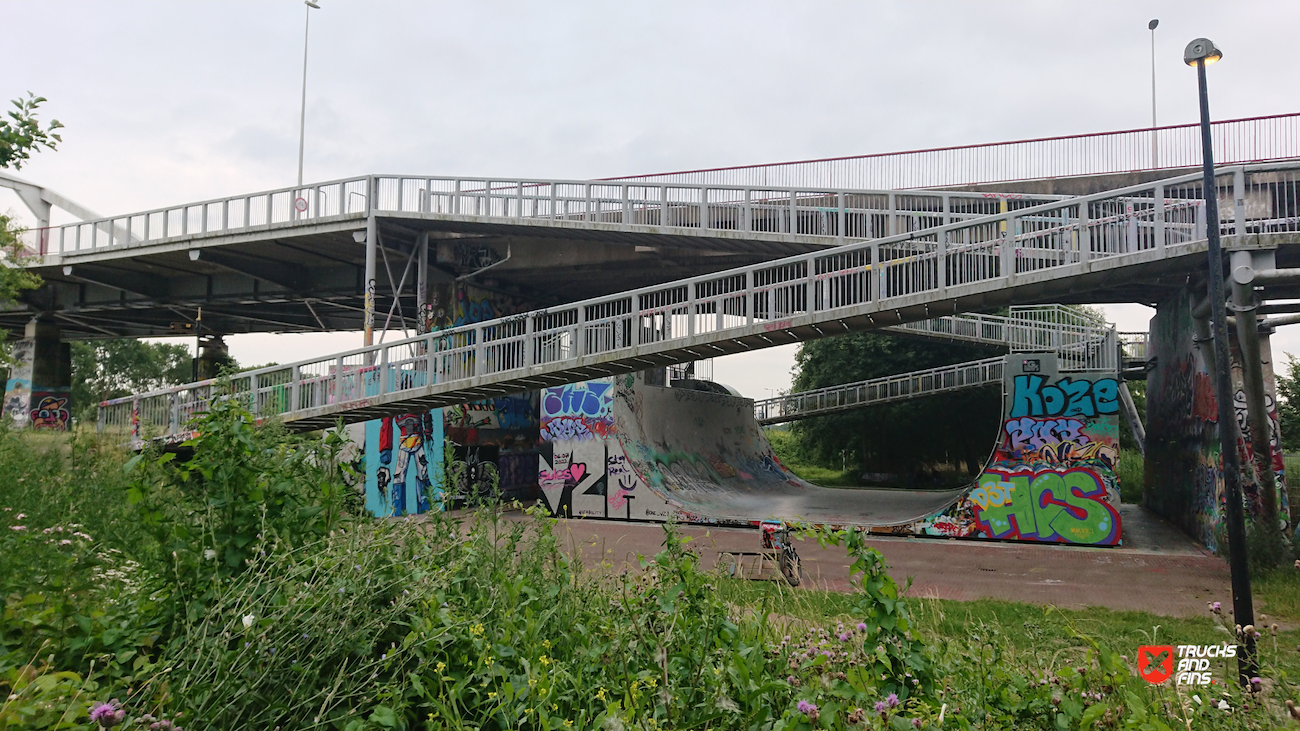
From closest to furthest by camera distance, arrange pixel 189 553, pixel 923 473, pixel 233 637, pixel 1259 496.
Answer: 1. pixel 233 637
2. pixel 189 553
3. pixel 1259 496
4. pixel 923 473

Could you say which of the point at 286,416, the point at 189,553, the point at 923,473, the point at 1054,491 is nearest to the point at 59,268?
the point at 286,416

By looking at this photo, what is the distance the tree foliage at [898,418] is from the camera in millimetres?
36062

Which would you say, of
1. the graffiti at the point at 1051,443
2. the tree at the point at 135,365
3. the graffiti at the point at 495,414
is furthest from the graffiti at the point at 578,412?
the tree at the point at 135,365

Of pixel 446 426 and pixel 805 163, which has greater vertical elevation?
pixel 805 163

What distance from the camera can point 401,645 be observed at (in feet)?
11.7

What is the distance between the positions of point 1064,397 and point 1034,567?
5005 mm

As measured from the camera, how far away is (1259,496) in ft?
43.5

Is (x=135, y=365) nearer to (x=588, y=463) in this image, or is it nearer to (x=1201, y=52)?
(x=588, y=463)

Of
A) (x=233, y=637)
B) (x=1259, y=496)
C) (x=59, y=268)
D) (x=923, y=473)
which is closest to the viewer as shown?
(x=233, y=637)

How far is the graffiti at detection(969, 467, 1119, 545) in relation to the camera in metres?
16.3

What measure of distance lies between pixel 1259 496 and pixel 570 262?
16104mm

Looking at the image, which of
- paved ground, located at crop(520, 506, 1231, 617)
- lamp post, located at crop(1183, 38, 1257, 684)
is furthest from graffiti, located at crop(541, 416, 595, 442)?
lamp post, located at crop(1183, 38, 1257, 684)

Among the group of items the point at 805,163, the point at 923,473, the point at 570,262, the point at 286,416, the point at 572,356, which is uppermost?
the point at 805,163

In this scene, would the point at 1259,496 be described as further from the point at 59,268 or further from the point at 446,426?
the point at 59,268
